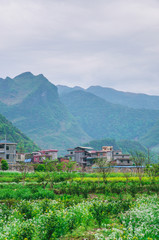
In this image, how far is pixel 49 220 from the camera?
980 centimetres

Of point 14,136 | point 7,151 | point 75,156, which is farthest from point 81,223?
point 14,136

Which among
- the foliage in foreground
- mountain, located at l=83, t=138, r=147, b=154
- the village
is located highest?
mountain, located at l=83, t=138, r=147, b=154

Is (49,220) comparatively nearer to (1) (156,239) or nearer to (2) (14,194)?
(1) (156,239)

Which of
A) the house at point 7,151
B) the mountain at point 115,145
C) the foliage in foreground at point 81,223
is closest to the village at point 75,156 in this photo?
the house at point 7,151

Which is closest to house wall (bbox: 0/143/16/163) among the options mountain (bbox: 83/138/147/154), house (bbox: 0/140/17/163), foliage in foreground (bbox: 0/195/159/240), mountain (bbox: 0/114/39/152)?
house (bbox: 0/140/17/163)

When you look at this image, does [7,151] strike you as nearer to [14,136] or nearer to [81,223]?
[14,136]

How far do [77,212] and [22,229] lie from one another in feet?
10.8

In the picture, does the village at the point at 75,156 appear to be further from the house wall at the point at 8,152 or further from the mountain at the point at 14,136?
the mountain at the point at 14,136

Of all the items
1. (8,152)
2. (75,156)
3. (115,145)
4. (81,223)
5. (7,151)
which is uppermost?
(115,145)

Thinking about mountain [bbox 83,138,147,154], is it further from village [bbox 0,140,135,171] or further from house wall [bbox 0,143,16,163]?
house wall [bbox 0,143,16,163]

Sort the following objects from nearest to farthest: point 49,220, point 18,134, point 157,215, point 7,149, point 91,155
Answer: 1. point 49,220
2. point 157,215
3. point 7,149
4. point 91,155
5. point 18,134

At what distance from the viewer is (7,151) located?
258ft

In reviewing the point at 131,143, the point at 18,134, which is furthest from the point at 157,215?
the point at 131,143

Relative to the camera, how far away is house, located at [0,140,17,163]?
3073 inches
